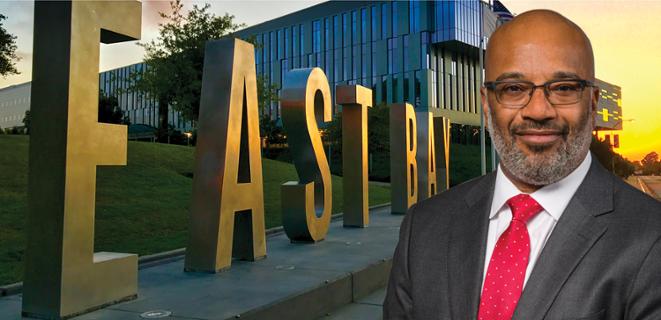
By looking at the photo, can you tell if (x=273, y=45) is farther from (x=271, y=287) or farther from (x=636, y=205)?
(x=636, y=205)

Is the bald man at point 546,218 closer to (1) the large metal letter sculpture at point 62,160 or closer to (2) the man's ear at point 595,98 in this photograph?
(2) the man's ear at point 595,98

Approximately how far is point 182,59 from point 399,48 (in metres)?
24.6

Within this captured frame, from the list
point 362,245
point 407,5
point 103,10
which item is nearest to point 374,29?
point 407,5

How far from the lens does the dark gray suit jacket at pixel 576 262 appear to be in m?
1.47

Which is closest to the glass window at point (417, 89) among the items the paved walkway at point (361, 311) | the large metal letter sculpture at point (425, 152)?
the large metal letter sculpture at point (425, 152)

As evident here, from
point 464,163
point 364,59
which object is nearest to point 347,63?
point 364,59

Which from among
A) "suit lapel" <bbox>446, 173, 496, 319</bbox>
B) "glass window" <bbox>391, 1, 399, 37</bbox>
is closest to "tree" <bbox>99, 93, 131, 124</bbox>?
"glass window" <bbox>391, 1, 399, 37</bbox>

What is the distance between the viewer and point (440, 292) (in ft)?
5.71

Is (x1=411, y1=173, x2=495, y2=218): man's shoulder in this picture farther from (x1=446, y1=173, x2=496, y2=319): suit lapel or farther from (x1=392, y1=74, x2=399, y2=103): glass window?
(x1=392, y1=74, x2=399, y2=103): glass window

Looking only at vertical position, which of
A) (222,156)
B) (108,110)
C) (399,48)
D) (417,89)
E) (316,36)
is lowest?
(222,156)

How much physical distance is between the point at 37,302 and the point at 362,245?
513 centimetres

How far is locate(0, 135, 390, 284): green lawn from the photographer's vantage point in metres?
9.48

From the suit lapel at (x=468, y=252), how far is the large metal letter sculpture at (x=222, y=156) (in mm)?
5185

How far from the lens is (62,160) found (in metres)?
4.71
